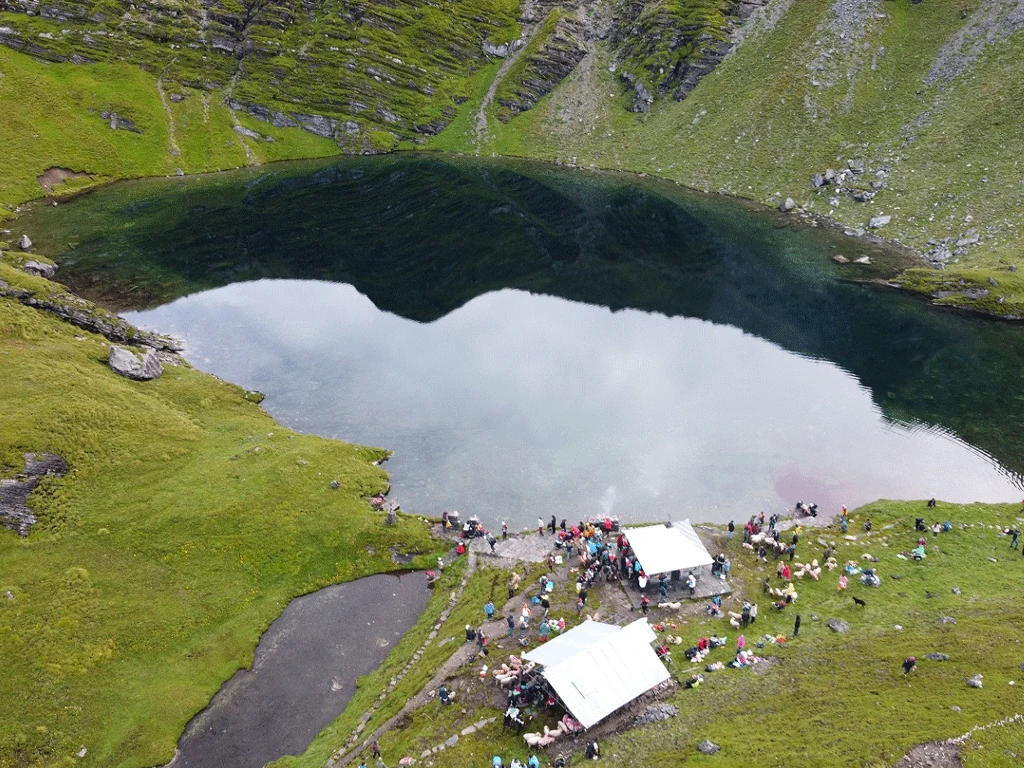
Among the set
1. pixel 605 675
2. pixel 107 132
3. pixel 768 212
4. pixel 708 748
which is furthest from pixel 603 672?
pixel 107 132

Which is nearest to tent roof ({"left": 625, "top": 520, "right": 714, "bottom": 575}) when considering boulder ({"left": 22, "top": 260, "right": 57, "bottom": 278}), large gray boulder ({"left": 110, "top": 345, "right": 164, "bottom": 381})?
large gray boulder ({"left": 110, "top": 345, "right": 164, "bottom": 381})

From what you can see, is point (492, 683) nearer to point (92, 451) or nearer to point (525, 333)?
point (92, 451)

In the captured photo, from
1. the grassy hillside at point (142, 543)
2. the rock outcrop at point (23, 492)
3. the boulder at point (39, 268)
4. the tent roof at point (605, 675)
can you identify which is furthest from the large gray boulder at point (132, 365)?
the tent roof at point (605, 675)

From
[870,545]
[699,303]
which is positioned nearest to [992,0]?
[699,303]

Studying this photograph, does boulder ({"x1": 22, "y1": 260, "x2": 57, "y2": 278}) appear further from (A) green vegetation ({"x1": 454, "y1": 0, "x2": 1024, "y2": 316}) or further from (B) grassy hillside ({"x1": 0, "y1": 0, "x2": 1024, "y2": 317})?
(A) green vegetation ({"x1": 454, "y1": 0, "x2": 1024, "y2": 316})

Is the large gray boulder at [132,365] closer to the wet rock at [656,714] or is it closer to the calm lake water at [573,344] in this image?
the calm lake water at [573,344]

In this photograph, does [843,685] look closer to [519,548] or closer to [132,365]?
[519,548]
